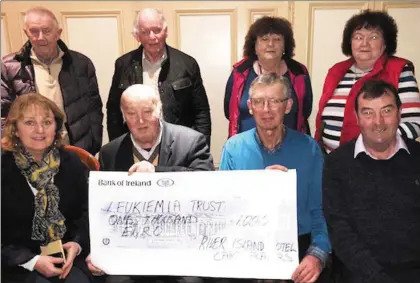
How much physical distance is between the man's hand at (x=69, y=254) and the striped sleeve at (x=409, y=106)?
63.7 inches

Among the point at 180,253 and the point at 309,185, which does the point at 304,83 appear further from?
the point at 180,253

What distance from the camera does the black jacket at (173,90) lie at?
263 centimetres

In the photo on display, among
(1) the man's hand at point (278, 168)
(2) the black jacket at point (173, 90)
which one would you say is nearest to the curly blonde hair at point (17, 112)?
(2) the black jacket at point (173, 90)

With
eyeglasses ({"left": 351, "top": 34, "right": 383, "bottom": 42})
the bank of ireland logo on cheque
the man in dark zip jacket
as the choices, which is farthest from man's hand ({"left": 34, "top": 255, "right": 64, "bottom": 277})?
eyeglasses ({"left": 351, "top": 34, "right": 383, "bottom": 42})

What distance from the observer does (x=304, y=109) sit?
2576 mm

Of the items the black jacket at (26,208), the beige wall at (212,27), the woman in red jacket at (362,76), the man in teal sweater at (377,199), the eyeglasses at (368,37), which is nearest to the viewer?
the man in teal sweater at (377,199)

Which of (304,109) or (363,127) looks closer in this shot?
(363,127)

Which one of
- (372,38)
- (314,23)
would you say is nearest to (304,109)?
(372,38)

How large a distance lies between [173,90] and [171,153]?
2.15ft

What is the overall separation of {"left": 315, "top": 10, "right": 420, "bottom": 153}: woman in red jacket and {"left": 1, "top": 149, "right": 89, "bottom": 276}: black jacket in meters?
1.30

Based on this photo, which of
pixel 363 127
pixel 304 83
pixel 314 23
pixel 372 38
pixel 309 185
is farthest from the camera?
pixel 314 23

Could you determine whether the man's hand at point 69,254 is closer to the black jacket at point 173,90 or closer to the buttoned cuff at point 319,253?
the black jacket at point 173,90

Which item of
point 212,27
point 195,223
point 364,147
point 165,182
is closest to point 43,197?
point 165,182

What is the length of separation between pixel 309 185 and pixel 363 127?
0.35 meters
